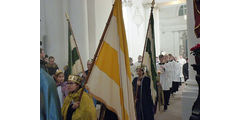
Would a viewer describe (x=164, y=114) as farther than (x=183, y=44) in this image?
No

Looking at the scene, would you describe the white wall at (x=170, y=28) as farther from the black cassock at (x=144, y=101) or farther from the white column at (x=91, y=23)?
the black cassock at (x=144, y=101)

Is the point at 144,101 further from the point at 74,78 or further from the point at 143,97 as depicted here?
the point at 74,78

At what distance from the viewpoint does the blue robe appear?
51.1 inches

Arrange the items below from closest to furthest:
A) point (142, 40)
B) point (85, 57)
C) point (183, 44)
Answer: point (85, 57) < point (142, 40) < point (183, 44)

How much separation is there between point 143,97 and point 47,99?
2417 millimetres

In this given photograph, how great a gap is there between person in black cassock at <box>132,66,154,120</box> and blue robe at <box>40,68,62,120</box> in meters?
2.24

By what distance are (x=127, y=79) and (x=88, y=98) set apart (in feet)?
1.92

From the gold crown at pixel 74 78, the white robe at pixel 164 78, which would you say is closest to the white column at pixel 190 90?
the gold crown at pixel 74 78

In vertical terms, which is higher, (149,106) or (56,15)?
(56,15)

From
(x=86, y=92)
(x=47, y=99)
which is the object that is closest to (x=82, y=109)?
(x=86, y=92)

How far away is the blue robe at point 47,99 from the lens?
4.26 feet

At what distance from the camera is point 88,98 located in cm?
234
